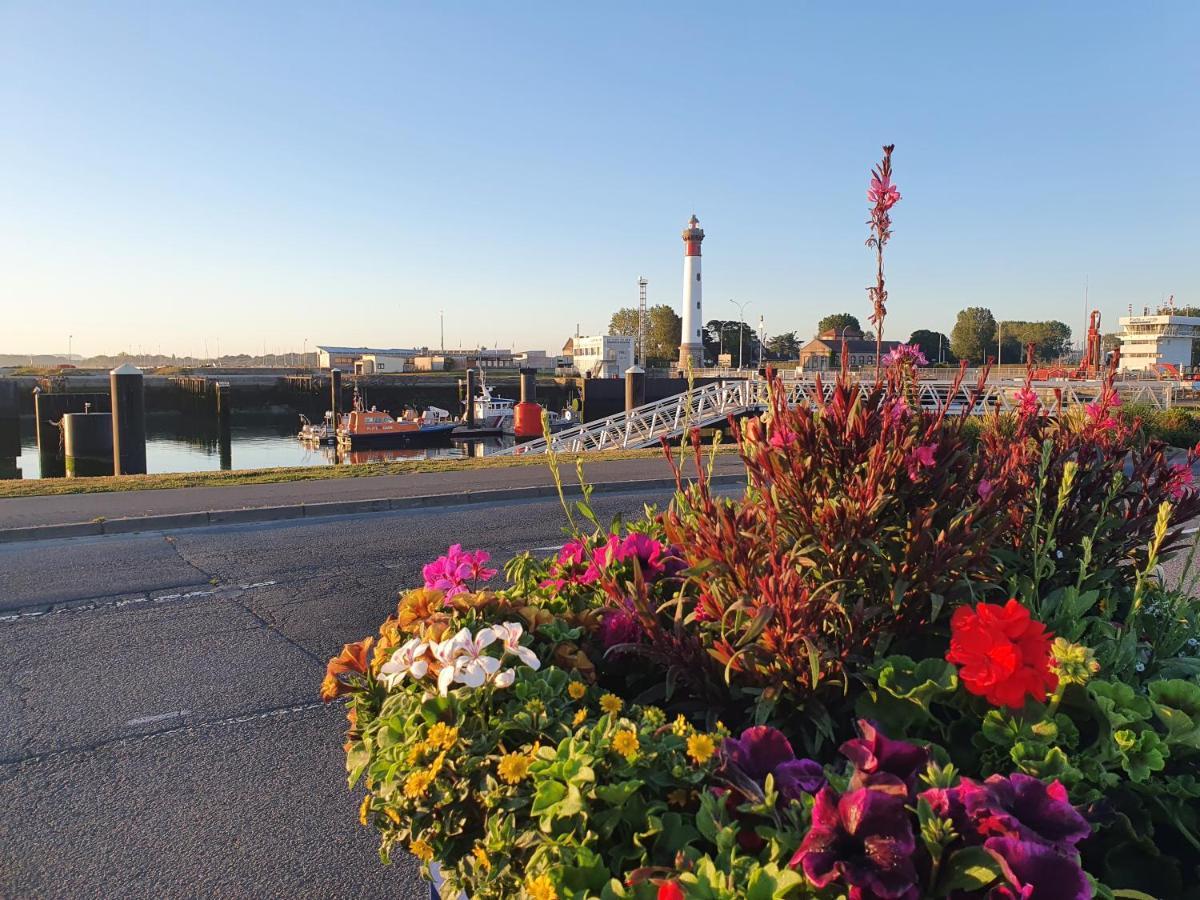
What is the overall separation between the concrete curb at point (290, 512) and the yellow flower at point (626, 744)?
25.7ft

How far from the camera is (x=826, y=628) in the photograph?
2.35 meters

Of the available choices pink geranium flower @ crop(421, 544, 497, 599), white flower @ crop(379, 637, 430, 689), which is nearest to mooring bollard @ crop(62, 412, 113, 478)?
pink geranium flower @ crop(421, 544, 497, 599)

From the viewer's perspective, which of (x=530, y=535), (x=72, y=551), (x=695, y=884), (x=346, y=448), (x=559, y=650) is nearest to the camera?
(x=695, y=884)

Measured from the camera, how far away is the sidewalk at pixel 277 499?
964cm

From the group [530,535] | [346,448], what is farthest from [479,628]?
[346,448]

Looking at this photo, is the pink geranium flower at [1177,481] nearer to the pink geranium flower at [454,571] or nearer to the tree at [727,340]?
the pink geranium flower at [454,571]

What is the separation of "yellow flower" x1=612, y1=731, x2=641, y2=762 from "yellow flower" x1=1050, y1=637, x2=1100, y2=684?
1.11 meters

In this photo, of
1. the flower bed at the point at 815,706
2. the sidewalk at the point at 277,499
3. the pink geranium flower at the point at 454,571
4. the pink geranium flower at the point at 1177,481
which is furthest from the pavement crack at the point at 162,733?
the sidewalk at the point at 277,499

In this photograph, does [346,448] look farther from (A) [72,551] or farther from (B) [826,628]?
(B) [826,628]

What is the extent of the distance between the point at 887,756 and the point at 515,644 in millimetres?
1013

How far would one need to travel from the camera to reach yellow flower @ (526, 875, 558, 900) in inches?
66.4

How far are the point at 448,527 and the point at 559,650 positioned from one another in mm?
7560

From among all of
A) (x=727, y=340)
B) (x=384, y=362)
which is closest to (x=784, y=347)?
(x=727, y=340)

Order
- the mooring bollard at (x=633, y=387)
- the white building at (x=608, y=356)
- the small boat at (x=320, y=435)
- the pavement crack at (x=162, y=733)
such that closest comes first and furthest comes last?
1. the pavement crack at (x=162, y=733)
2. the mooring bollard at (x=633, y=387)
3. the small boat at (x=320, y=435)
4. the white building at (x=608, y=356)
